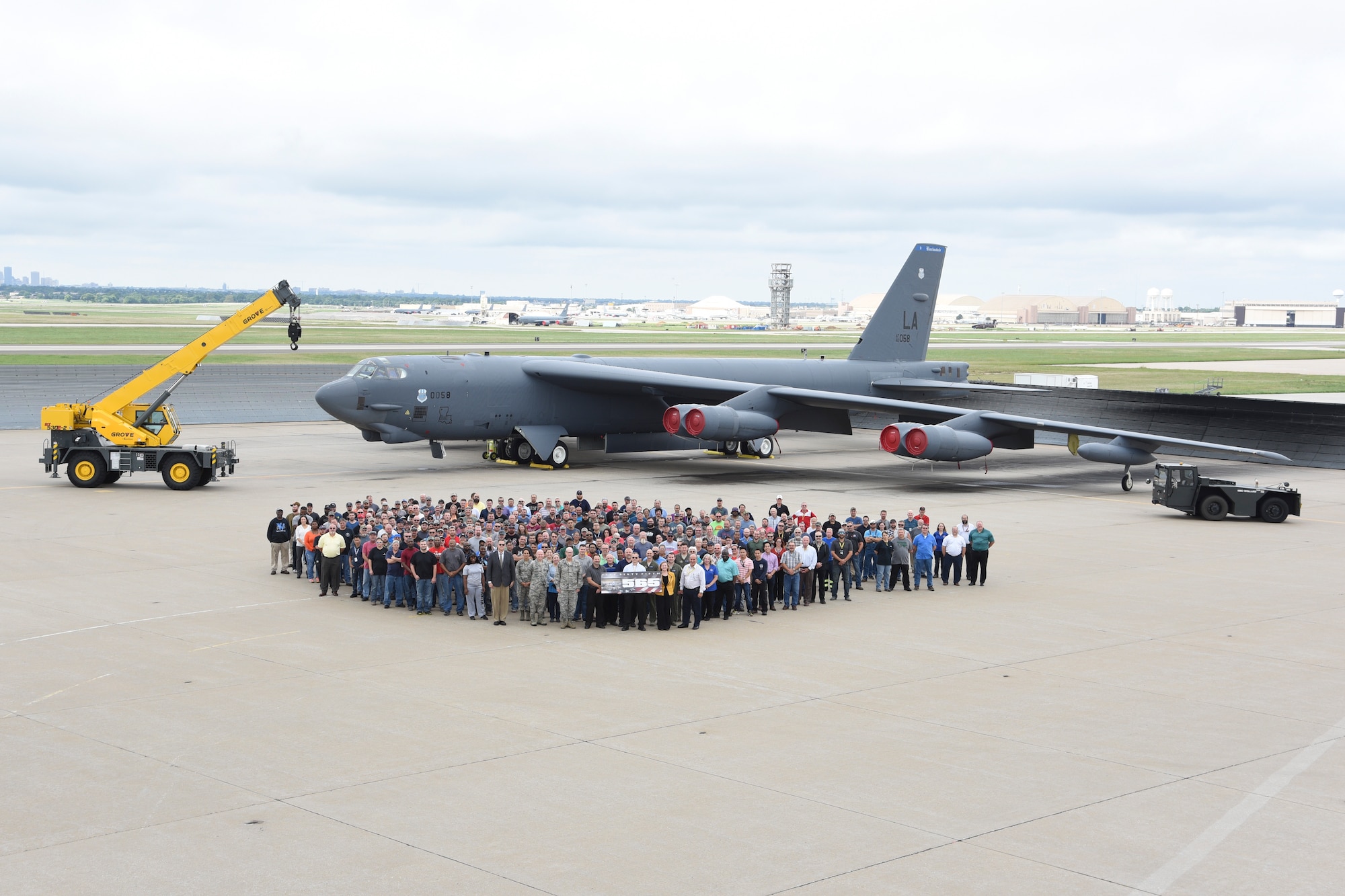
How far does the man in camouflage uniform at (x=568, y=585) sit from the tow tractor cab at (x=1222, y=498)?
1555cm

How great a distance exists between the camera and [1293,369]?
256 ft

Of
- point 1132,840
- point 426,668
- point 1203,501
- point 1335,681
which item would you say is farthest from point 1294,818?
point 1203,501

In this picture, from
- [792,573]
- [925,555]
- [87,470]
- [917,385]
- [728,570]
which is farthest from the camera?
[917,385]

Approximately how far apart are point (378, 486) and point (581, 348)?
56.0 m

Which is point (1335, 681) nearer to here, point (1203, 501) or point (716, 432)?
point (1203, 501)

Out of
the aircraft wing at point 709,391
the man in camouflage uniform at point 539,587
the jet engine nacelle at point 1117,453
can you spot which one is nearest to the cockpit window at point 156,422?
the aircraft wing at point 709,391

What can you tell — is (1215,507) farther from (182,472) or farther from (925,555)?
(182,472)

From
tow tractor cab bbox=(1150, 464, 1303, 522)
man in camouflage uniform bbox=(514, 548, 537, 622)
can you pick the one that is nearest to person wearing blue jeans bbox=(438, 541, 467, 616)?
man in camouflage uniform bbox=(514, 548, 537, 622)

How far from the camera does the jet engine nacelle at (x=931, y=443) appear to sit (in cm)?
3030

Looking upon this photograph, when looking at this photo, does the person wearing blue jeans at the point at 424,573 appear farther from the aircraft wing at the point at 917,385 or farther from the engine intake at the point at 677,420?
the aircraft wing at the point at 917,385

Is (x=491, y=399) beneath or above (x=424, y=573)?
above

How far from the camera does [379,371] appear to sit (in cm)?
3106

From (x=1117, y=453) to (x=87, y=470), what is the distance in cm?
2376

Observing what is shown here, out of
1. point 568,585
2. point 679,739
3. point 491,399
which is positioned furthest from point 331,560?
point 491,399
